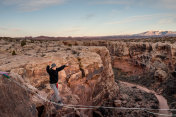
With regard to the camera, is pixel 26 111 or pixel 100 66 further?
pixel 100 66

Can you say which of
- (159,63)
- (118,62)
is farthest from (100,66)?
(118,62)

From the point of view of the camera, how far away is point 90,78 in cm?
1467

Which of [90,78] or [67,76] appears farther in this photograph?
[90,78]

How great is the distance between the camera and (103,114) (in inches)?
644

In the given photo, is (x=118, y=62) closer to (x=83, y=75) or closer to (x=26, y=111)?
(x=83, y=75)

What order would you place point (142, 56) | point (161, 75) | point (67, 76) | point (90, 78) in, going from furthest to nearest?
point (142, 56) → point (161, 75) → point (90, 78) → point (67, 76)

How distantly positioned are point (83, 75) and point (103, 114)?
19.3 feet

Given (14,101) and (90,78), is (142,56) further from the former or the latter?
(14,101)

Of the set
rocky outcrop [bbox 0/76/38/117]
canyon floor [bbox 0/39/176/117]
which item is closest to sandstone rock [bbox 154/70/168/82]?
canyon floor [bbox 0/39/176/117]

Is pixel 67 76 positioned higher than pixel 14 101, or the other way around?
pixel 14 101

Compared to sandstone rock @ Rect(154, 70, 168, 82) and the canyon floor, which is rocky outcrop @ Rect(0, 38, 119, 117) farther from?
sandstone rock @ Rect(154, 70, 168, 82)

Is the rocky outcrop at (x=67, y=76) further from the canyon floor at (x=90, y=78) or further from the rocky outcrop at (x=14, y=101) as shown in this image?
the rocky outcrop at (x=14, y=101)

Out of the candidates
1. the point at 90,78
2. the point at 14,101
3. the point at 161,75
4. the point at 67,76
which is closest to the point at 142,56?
the point at 161,75

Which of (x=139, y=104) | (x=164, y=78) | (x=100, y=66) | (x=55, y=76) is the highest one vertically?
(x=55, y=76)
